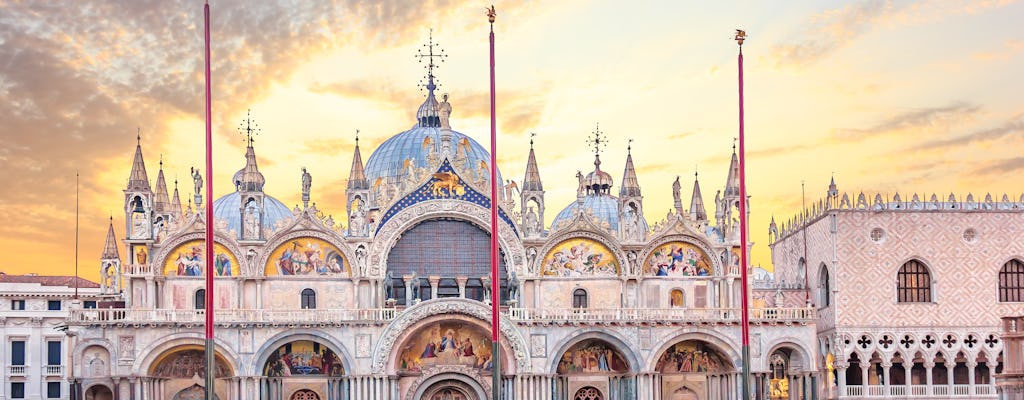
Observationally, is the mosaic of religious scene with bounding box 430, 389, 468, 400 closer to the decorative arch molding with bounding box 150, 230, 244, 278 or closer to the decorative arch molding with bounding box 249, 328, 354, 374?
the decorative arch molding with bounding box 249, 328, 354, 374

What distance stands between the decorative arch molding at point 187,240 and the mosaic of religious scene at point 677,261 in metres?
16.4

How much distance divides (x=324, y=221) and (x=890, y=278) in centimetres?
2336

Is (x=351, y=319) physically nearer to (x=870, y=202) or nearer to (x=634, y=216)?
(x=634, y=216)

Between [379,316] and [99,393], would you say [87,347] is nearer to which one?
[99,393]

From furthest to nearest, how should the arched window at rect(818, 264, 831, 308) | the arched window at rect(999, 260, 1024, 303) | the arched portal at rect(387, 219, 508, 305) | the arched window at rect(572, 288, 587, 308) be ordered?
the arched window at rect(818, 264, 831, 308) → the arched window at rect(999, 260, 1024, 303) → the arched window at rect(572, 288, 587, 308) → the arched portal at rect(387, 219, 508, 305)

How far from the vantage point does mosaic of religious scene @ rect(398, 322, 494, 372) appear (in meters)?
58.9

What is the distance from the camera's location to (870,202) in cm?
6288

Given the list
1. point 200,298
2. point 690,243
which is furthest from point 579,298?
point 200,298

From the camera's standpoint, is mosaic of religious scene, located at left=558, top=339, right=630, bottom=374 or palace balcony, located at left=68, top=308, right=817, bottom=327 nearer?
palace balcony, located at left=68, top=308, right=817, bottom=327

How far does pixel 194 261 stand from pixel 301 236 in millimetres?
4308

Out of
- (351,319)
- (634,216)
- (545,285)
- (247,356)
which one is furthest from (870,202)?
(247,356)

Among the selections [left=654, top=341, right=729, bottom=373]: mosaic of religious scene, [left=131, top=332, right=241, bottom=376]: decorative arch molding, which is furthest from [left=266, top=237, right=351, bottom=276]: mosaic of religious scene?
[left=654, top=341, right=729, bottom=373]: mosaic of religious scene

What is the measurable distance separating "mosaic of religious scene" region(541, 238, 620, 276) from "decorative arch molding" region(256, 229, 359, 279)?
307 inches

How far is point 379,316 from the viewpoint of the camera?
58.3m
